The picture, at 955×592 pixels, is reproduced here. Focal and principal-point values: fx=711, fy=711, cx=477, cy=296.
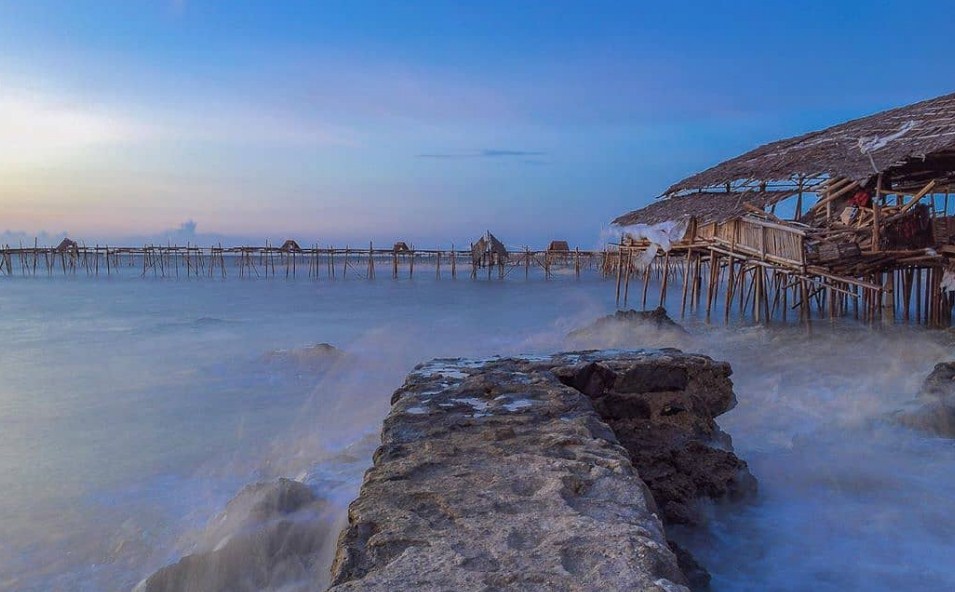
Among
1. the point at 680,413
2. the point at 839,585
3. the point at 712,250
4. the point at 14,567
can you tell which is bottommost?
the point at 14,567

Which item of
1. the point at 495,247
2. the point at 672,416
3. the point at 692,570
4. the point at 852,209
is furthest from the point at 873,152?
the point at 495,247

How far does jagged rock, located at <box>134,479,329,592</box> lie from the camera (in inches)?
184

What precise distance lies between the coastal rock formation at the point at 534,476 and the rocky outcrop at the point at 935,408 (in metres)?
3.26

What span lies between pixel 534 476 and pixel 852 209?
52.6 feet

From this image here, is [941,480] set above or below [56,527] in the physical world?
above

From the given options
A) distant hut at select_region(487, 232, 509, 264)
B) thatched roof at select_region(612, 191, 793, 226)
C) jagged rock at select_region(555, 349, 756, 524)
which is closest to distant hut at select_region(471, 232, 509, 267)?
distant hut at select_region(487, 232, 509, 264)

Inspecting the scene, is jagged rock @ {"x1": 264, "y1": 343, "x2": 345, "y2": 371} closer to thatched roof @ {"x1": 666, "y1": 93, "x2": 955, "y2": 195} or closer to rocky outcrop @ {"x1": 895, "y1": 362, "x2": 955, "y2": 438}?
rocky outcrop @ {"x1": 895, "y1": 362, "x2": 955, "y2": 438}

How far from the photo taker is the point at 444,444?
3.71 meters

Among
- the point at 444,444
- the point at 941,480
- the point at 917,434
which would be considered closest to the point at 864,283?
the point at 917,434

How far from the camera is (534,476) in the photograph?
10.6 ft

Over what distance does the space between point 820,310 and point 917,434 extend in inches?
587

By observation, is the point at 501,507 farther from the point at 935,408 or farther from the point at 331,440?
the point at 935,408

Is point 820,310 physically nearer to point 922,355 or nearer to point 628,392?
point 922,355

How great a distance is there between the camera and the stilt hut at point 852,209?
1373cm
